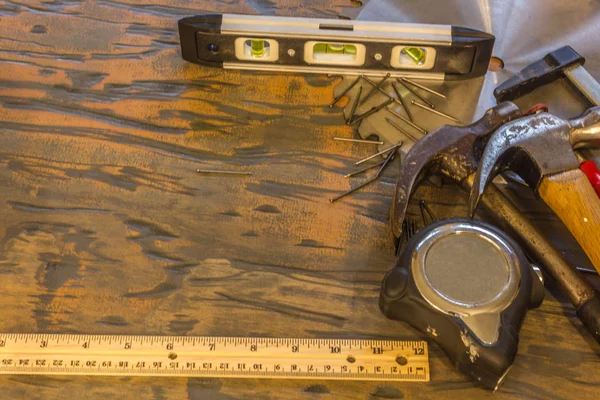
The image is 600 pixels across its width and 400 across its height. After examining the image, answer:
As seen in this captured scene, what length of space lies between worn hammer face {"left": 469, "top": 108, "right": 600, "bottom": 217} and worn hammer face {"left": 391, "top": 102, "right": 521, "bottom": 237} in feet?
0.17

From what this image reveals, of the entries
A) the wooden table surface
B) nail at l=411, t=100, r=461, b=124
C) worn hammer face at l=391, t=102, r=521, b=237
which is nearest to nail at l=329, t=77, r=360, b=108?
the wooden table surface

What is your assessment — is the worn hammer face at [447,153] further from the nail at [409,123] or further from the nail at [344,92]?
the nail at [344,92]

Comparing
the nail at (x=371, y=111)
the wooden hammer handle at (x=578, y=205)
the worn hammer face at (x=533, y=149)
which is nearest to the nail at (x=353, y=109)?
the nail at (x=371, y=111)

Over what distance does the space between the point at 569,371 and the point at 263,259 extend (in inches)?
24.1

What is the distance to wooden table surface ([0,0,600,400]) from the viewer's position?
1098 millimetres

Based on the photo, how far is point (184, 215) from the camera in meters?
1.25

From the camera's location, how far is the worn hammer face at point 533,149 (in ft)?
3.66

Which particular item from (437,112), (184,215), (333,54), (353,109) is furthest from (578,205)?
(184,215)

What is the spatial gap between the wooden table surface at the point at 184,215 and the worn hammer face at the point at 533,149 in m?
0.15

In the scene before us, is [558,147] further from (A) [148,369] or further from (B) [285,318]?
(A) [148,369]

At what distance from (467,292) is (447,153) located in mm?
297

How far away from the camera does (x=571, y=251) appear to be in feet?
3.94

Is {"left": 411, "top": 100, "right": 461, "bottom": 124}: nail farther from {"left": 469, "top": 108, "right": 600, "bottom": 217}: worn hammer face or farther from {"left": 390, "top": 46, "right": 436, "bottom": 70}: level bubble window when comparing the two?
{"left": 469, "top": 108, "right": 600, "bottom": 217}: worn hammer face

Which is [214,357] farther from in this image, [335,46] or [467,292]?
[335,46]
